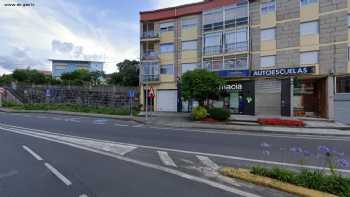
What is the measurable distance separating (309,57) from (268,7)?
694cm

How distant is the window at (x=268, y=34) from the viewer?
25.6m

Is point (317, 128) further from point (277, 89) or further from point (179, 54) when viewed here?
point (179, 54)

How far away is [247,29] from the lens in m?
26.6

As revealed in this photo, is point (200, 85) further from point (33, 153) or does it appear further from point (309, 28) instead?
point (33, 153)

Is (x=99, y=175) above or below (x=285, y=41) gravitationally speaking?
below

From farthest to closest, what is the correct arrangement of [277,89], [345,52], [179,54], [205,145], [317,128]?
1. [179,54]
2. [277,89]
3. [345,52]
4. [317,128]
5. [205,145]

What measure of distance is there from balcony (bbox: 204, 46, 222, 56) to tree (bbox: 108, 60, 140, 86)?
2728cm

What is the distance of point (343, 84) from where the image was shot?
22016mm

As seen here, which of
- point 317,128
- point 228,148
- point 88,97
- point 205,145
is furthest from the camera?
point 88,97

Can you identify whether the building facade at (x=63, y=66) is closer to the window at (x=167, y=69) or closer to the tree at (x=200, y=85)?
the window at (x=167, y=69)

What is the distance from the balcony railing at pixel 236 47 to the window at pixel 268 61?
2.17 meters

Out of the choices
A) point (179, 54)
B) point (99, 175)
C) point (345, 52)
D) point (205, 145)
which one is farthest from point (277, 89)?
point (99, 175)

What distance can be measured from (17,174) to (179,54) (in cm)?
2641

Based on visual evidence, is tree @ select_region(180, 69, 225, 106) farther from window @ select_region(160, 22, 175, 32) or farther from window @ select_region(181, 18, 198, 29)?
window @ select_region(160, 22, 175, 32)
